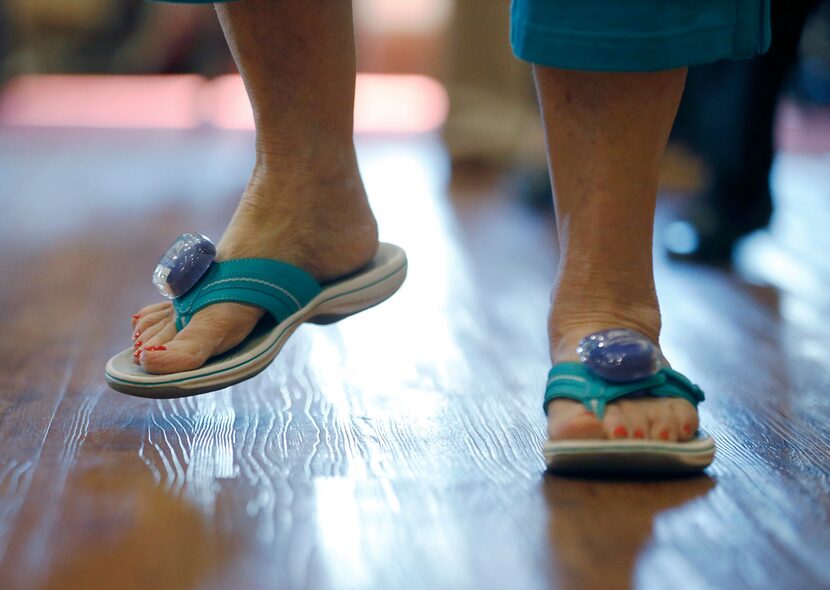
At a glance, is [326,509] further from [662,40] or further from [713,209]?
[713,209]

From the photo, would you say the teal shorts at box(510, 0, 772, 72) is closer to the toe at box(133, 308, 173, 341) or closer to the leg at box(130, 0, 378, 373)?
the leg at box(130, 0, 378, 373)

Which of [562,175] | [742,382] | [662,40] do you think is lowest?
[742,382]

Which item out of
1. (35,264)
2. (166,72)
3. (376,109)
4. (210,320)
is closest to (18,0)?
(166,72)

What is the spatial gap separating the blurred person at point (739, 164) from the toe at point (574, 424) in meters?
0.89

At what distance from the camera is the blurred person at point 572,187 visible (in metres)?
Answer: 0.70

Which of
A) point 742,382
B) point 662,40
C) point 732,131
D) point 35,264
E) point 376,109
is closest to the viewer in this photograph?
point 662,40

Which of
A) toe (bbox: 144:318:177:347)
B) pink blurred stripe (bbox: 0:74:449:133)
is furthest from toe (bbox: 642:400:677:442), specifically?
pink blurred stripe (bbox: 0:74:449:133)

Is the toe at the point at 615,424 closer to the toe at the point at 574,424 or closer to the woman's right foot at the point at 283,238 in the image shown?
the toe at the point at 574,424

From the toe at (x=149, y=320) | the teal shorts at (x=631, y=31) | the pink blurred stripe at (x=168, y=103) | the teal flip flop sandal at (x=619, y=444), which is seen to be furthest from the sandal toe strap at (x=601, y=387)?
the pink blurred stripe at (x=168, y=103)

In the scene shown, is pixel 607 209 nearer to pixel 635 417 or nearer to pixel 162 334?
pixel 635 417

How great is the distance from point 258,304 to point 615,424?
32 cm

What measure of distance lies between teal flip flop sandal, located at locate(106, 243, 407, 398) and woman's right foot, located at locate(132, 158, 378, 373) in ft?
0.03

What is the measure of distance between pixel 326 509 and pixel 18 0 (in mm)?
4269

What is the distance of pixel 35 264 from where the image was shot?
4.69ft
